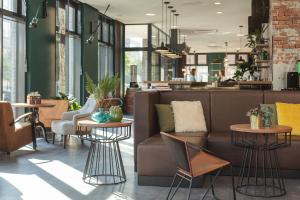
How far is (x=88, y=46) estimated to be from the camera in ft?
38.1

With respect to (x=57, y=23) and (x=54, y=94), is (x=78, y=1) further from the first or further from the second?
(x=54, y=94)

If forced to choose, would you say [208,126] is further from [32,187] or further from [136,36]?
[136,36]

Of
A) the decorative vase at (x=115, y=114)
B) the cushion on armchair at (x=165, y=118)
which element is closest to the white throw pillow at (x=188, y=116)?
the cushion on armchair at (x=165, y=118)

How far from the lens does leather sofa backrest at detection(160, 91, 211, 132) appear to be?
5.71 m

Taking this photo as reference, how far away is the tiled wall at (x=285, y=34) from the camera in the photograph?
7.57m

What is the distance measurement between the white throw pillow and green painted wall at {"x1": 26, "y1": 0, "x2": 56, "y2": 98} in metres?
4.09

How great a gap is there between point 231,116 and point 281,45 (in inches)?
106

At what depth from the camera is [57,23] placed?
986cm

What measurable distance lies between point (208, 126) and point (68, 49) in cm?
611

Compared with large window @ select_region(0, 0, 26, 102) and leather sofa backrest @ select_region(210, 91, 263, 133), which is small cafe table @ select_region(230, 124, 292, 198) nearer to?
A: leather sofa backrest @ select_region(210, 91, 263, 133)

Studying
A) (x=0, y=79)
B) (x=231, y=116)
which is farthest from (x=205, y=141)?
(x=0, y=79)

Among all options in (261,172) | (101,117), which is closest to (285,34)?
(261,172)

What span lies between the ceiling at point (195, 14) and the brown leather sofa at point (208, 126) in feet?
19.1

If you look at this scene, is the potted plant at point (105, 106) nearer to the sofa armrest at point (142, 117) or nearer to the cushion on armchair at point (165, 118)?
the sofa armrest at point (142, 117)
